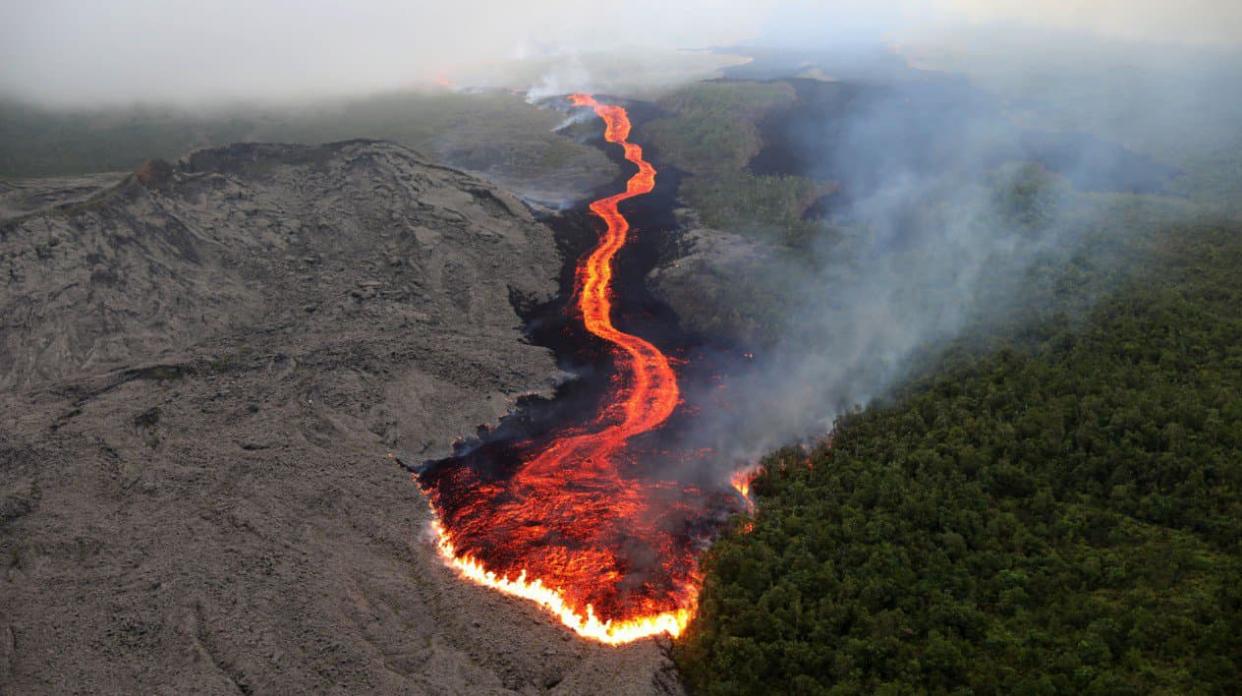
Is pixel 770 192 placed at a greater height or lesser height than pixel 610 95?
lesser

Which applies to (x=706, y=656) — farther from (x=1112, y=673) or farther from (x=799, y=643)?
(x=1112, y=673)

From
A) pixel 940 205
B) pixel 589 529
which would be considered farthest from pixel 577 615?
pixel 940 205

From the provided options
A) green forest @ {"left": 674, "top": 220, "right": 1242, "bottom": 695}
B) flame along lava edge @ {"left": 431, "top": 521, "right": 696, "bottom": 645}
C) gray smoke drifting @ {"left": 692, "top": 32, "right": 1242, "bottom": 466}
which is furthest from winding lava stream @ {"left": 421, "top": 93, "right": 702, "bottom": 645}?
gray smoke drifting @ {"left": 692, "top": 32, "right": 1242, "bottom": 466}

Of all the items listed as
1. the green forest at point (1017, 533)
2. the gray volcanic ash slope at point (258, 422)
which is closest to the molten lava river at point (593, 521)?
the gray volcanic ash slope at point (258, 422)

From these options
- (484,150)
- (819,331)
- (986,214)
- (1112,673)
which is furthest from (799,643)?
(484,150)

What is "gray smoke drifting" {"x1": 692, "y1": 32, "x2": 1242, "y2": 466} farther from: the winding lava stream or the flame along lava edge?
the flame along lava edge

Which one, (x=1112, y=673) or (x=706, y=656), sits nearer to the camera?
(x=1112, y=673)
